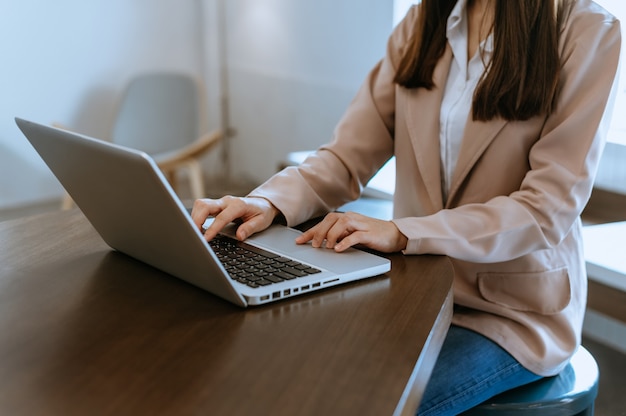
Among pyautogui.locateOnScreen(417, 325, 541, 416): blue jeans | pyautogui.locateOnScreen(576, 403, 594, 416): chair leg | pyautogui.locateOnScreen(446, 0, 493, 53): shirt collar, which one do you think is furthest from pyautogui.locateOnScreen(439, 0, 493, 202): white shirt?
pyautogui.locateOnScreen(576, 403, 594, 416): chair leg

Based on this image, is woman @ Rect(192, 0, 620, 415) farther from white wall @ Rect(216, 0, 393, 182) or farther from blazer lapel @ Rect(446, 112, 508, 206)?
white wall @ Rect(216, 0, 393, 182)

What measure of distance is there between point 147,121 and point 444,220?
122 inches

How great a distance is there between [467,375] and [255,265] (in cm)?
38

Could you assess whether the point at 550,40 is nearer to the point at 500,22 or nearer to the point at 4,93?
the point at 500,22

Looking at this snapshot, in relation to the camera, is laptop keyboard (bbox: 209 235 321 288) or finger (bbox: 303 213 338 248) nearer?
laptop keyboard (bbox: 209 235 321 288)

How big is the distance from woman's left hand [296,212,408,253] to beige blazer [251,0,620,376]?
19 mm

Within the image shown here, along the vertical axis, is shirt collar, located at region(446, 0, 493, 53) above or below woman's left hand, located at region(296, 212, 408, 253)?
above

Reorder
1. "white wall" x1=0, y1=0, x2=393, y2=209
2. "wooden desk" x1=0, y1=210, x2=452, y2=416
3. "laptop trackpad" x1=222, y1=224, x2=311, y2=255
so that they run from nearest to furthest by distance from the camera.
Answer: "wooden desk" x1=0, y1=210, x2=452, y2=416 → "laptop trackpad" x1=222, y1=224, x2=311, y2=255 → "white wall" x1=0, y1=0, x2=393, y2=209

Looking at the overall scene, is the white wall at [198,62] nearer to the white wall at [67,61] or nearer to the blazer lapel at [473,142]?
the white wall at [67,61]

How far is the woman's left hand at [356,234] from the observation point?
1.04 meters

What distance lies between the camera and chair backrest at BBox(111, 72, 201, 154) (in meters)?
3.90

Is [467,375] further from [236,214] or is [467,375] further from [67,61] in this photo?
[67,61]

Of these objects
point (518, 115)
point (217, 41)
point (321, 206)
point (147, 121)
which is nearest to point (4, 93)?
point (147, 121)

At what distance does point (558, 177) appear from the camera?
1.13m
